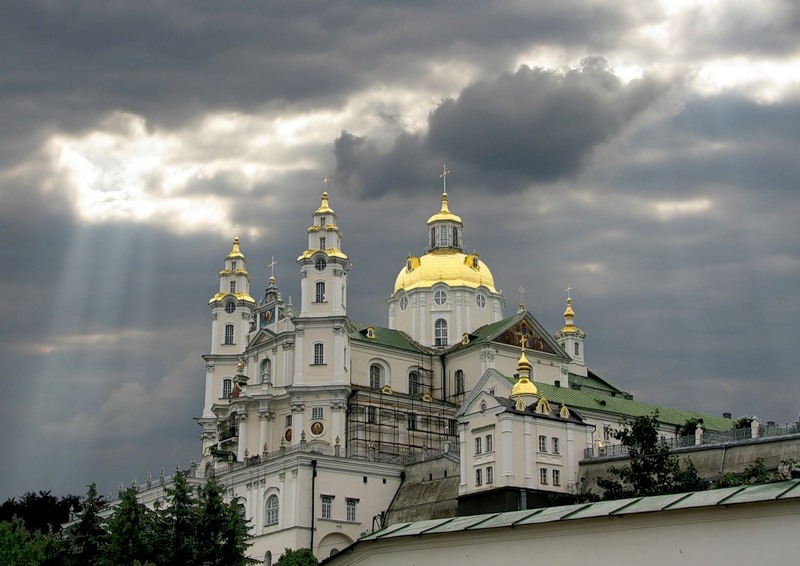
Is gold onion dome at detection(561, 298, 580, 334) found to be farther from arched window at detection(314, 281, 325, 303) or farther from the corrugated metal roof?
the corrugated metal roof

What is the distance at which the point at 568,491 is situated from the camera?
67438mm

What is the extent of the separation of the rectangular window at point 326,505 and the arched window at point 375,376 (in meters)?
14.3

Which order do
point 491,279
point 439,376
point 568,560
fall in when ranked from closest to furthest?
point 568,560
point 439,376
point 491,279

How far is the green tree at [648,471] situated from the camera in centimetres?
5784

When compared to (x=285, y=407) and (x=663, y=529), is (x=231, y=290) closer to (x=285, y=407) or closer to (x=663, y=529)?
(x=285, y=407)

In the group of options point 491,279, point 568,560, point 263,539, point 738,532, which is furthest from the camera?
point 491,279

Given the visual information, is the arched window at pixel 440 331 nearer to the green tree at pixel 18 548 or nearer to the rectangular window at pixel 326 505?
the rectangular window at pixel 326 505

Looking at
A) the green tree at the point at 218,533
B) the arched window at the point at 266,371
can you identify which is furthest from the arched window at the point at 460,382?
the green tree at the point at 218,533

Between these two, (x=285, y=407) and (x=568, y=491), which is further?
(x=285, y=407)

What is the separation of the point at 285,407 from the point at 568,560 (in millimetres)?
53859

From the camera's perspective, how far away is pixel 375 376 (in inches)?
3472

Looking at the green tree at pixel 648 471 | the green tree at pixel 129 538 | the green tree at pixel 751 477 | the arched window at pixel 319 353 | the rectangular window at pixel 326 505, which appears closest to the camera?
the green tree at pixel 129 538

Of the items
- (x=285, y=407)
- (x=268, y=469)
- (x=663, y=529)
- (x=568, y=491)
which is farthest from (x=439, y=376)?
(x=663, y=529)

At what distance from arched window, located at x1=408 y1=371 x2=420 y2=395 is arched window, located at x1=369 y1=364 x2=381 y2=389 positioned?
8.21 feet
